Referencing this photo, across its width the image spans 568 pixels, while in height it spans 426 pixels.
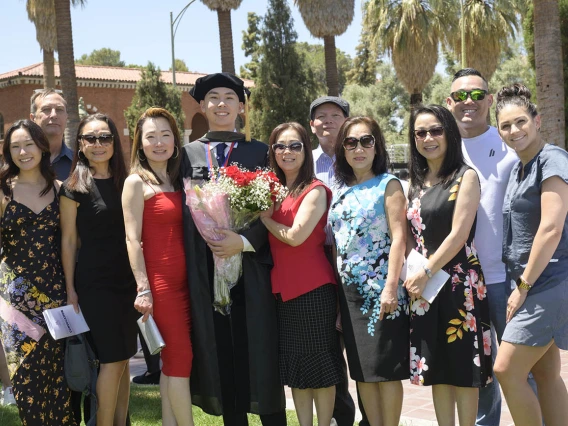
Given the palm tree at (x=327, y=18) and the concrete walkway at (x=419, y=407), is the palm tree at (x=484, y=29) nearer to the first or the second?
the palm tree at (x=327, y=18)

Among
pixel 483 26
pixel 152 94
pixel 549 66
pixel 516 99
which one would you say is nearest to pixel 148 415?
pixel 516 99

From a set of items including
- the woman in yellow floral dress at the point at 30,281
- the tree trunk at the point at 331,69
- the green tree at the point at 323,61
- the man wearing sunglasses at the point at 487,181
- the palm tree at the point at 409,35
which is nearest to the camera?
the woman in yellow floral dress at the point at 30,281

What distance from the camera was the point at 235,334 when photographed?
4.80 metres

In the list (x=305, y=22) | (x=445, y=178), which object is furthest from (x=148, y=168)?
(x=305, y=22)

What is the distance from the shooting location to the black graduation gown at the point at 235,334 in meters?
4.62

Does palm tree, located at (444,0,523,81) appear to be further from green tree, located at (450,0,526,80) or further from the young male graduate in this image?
the young male graduate

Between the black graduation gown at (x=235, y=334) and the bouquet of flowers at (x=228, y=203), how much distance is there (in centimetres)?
8

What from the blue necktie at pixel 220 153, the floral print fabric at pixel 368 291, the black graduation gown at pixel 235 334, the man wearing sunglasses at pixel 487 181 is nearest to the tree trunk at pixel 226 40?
the blue necktie at pixel 220 153

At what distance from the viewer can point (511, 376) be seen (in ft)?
13.3

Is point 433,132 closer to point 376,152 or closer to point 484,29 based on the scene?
point 376,152

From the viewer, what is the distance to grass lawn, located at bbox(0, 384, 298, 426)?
5613 millimetres

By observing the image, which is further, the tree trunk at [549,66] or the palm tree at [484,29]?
the palm tree at [484,29]

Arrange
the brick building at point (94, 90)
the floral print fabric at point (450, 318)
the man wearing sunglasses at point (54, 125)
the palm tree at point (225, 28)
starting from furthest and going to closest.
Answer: the brick building at point (94, 90) < the palm tree at point (225, 28) < the man wearing sunglasses at point (54, 125) < the floral print fabric at point (450, 318)

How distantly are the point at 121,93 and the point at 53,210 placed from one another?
34.5m
